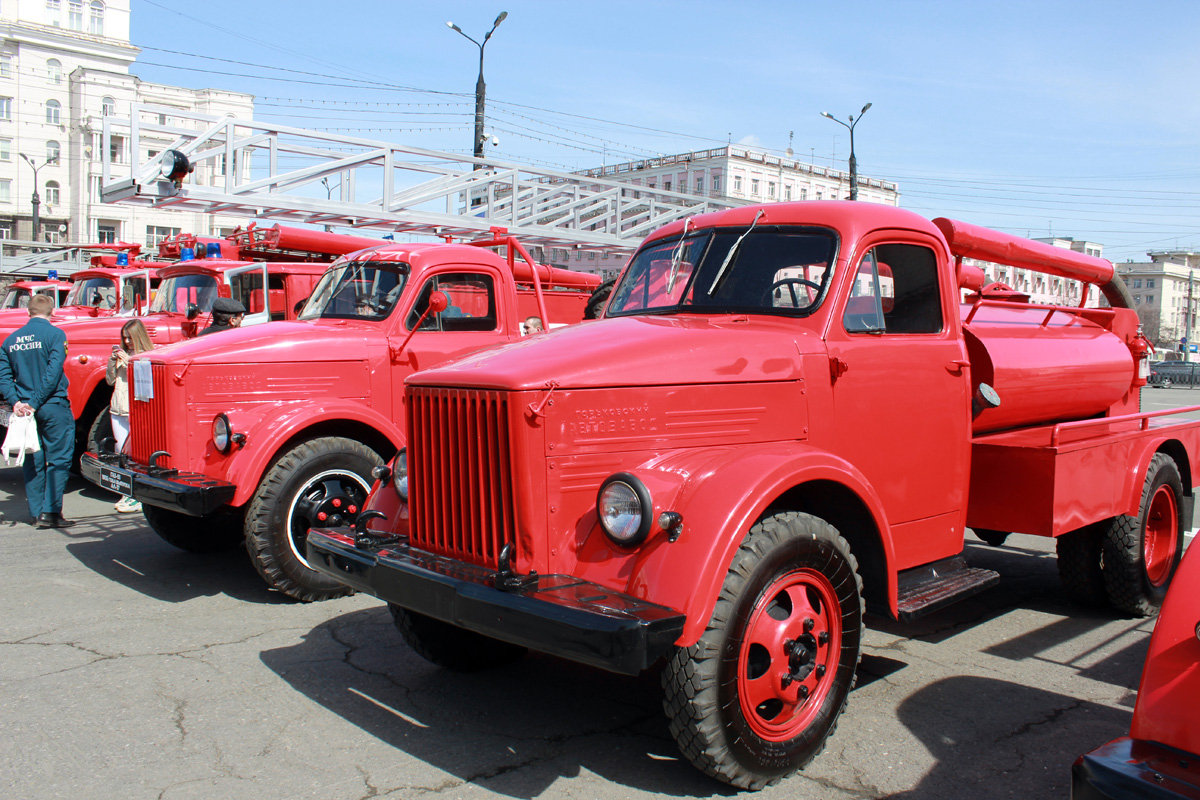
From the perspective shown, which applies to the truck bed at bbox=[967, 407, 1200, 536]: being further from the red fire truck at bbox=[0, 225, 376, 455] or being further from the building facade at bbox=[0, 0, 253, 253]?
the building facade at bbox=[0, 0, 253, 253]

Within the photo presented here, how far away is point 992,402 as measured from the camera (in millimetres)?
4602

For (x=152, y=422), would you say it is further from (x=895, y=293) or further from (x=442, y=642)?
(x=895, y=293)

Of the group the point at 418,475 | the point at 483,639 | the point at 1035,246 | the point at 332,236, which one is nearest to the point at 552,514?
the point at 418,475

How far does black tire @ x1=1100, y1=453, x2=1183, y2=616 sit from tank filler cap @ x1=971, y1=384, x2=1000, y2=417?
1.24 metres

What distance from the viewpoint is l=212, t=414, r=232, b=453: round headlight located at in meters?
5.44

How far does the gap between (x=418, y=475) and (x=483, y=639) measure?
1134 mm

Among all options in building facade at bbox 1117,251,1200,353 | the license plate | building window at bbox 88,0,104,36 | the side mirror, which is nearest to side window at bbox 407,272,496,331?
the side mirror

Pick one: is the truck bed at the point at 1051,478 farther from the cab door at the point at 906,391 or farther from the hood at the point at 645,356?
the hood at the point at 645,356

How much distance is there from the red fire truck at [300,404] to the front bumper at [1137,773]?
4363 millimetres

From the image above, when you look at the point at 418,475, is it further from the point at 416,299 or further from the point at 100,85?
the point at 100,85

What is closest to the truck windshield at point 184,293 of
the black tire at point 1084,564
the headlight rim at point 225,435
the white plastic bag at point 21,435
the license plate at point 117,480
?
the white plastic bag at point 21,435

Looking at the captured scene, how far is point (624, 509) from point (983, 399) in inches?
97.8

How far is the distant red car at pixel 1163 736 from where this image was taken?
2129mm

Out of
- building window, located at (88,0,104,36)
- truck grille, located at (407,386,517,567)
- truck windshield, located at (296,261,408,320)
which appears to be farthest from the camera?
building window, located at (88,0,104,36)
